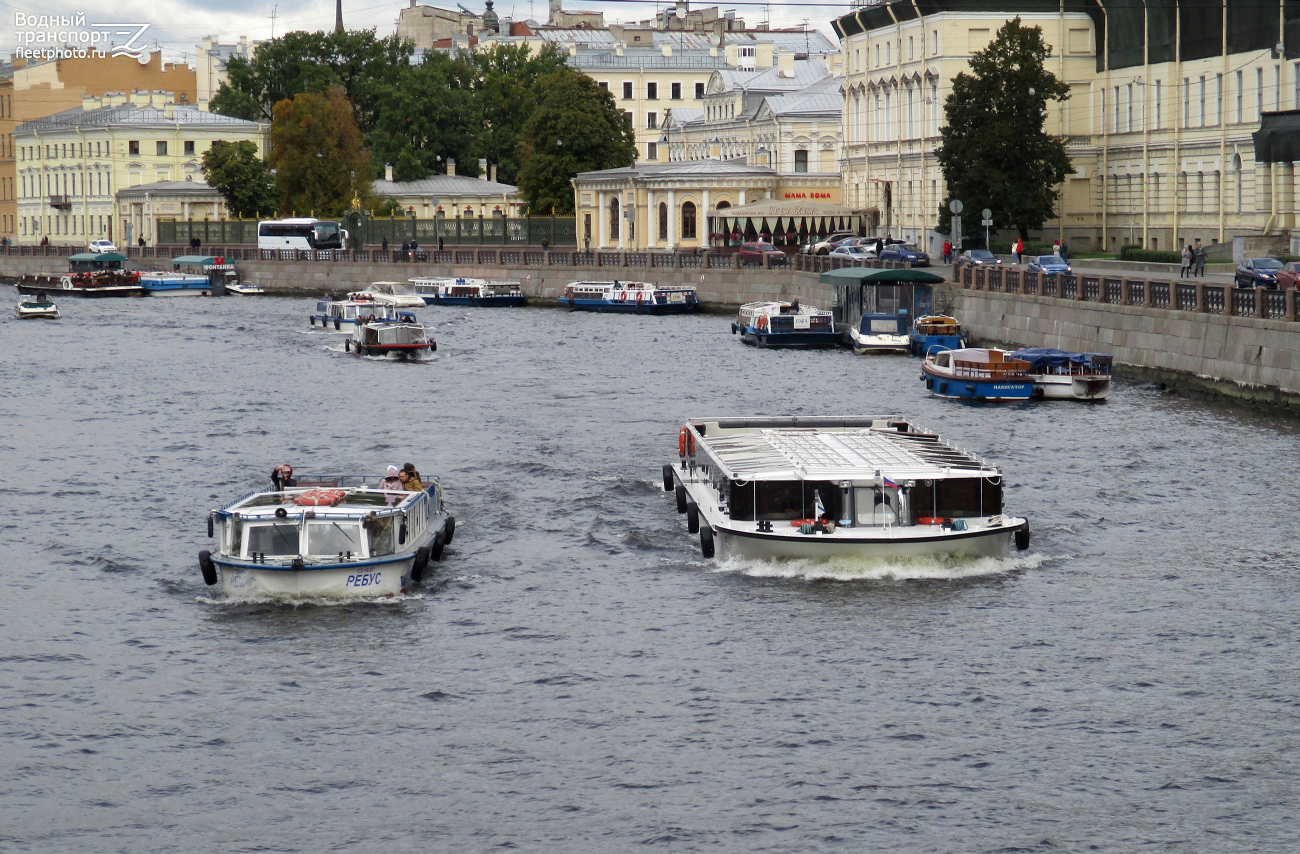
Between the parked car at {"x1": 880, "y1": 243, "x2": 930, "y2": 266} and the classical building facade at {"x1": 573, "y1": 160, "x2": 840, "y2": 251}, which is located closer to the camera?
the parked car at {"x1": 880, "y1": 243, "x2": 930, "y2": 266}

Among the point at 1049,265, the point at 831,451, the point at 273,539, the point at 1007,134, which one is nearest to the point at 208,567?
the point at 273,539

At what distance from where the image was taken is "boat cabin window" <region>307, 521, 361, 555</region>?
84.0 ft

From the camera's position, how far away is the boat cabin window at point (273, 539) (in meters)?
25.6

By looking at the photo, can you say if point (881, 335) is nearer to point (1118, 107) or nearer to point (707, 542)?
point (1118, 107)

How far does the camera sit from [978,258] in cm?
6900

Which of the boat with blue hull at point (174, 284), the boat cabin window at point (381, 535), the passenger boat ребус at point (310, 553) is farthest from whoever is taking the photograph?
the boat with blue hull at point (174, 284)

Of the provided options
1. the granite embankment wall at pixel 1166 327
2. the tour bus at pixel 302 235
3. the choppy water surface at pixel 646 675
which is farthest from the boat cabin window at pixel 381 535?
the tour bus at pixel 302 235

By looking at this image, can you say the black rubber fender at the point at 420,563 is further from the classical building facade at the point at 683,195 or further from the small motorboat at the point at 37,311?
the classical building facade at the point at 683,195

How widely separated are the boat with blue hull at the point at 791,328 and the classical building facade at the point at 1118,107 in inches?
543

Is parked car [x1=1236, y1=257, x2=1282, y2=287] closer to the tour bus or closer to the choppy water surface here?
the choppy water surface

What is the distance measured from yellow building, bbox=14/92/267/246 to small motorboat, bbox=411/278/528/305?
133 ft

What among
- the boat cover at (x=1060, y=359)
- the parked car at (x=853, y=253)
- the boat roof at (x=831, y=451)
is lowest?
the boat roof at (x=831, y=451)

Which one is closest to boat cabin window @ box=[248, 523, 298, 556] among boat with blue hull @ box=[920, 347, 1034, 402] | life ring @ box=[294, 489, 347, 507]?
life ring @ box=[294, 489, 347, 507]

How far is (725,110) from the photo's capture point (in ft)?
381
